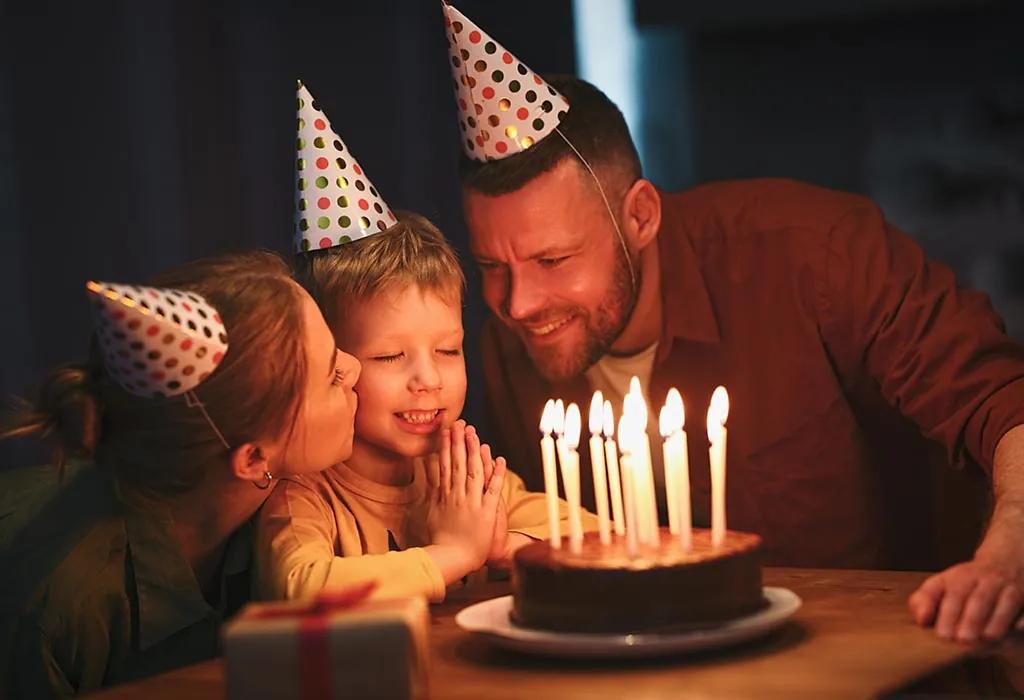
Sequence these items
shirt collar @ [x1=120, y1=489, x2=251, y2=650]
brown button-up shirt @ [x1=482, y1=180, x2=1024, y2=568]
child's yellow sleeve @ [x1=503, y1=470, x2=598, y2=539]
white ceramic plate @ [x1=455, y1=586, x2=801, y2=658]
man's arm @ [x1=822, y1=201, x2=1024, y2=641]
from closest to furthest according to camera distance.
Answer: white ceramic plate @ [x1=455, y1=586, x2=801, y2=658]
shirt collar @ [x1=120, y1=489, x2=251, y2=650]
man's arm @ [x1=822, y1=201, x2=1024, y2=641]
child's yellow sleeve @ [x1=503, y1=470, x2=598, y2=539]
brown button-up shirt @ [x1=482, y1=180, x2=1024, y2=568]

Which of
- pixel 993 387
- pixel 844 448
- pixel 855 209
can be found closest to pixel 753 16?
pixel 855 209

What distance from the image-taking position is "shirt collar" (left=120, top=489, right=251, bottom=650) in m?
1.68

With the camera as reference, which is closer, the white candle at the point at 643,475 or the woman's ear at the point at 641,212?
the white candle at the point at 643,475

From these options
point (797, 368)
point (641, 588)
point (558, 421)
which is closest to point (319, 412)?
point (558, 421)

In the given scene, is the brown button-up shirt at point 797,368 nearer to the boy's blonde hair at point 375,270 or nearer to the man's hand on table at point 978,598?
the boy's blonde hair at point 375,270

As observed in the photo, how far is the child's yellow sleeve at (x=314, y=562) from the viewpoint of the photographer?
1.62m

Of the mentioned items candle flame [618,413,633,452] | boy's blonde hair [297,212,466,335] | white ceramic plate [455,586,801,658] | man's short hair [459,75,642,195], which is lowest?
white ceramic plate [455,586,801,658]

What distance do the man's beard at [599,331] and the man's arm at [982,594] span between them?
84cm

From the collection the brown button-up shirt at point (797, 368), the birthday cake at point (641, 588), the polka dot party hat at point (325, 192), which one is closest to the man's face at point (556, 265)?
the brown button-up shirt at point (797, 368)

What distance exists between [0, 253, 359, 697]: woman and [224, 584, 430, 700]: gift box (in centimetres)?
47

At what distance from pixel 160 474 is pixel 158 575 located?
0.12 m

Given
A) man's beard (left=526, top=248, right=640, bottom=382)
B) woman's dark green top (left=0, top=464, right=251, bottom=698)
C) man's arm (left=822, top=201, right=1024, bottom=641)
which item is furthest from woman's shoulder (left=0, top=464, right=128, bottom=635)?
man's arm (left=822, top=201, right=1024, bottom=641)

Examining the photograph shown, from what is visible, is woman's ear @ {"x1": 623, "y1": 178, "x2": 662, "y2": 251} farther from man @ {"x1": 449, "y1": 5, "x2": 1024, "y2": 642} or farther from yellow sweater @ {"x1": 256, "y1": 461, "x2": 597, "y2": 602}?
yellow sweater @ {"x1": 256, "y1": 461, "x2": 597, "y2": 602}

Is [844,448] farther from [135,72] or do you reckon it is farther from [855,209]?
[135,72]
